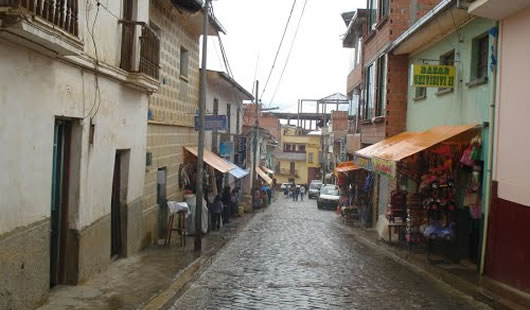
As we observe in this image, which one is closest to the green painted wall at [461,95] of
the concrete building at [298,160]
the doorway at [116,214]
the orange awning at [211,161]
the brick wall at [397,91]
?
the brick wall at [397,91]

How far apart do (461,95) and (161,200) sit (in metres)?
8.14

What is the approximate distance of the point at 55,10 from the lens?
686cm

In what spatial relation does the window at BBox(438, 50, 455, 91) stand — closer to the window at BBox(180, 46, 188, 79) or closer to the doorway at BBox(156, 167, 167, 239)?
the doorway at BBox(156, 167, 167, 239)

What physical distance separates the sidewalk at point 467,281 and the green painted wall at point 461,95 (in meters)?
2.32

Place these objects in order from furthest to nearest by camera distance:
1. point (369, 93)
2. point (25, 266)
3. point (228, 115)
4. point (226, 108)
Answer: point (228, 115) < point (226, 108) < point (369, 93) < point (25, 266)

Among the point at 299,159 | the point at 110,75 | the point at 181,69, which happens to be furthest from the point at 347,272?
the point at 299,159

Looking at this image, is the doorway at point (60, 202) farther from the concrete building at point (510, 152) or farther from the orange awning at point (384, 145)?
the orange awning at point (384, 145)

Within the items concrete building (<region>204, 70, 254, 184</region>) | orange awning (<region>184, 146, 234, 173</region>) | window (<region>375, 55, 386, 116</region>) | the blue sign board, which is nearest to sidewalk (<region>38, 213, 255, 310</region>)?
the blue sign board

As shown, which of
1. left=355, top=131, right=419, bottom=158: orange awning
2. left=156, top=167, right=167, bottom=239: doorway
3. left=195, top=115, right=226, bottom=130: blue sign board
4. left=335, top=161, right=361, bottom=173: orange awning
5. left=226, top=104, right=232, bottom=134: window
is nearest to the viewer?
left=195, top=115, right=226, bottom=130: blue sign board

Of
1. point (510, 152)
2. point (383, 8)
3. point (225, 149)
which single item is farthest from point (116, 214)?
point (225, 149)

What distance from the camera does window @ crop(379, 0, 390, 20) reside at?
20575mm

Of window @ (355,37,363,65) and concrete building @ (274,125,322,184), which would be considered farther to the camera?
concrete building @ (274,125,322,184)

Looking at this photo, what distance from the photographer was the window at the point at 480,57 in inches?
484

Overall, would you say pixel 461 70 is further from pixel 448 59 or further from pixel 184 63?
pixel 184 63
